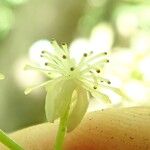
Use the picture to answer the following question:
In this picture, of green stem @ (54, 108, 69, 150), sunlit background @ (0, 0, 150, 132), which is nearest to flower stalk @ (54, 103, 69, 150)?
green stem @ (54, 108, 69, 150)

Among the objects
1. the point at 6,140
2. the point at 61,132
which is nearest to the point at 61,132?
the point at 61,132

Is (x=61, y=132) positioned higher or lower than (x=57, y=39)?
lower

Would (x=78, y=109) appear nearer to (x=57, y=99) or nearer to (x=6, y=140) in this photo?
(x=57, y=99)

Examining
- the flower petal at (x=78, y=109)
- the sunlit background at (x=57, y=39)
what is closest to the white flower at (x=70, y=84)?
the flower petal at (x=78, y=109)

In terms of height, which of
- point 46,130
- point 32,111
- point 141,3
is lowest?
point 32,111

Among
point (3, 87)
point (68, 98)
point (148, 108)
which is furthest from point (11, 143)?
point (3, 87)

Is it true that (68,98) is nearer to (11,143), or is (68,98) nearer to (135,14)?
(11,143)

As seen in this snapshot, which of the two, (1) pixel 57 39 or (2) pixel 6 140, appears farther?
(1) pixel 57 39
